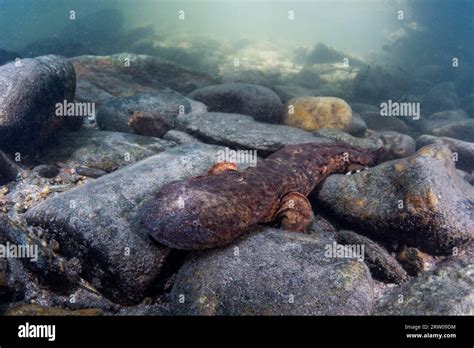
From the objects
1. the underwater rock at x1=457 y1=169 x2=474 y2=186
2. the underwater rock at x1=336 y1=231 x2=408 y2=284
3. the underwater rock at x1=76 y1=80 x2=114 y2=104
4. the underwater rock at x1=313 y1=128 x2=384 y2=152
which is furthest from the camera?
the underwater rock at x1=76 y1=80 x2=114 y2=104

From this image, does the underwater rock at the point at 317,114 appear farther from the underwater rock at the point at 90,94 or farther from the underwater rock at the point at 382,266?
the underwater rock at the point at 90,94

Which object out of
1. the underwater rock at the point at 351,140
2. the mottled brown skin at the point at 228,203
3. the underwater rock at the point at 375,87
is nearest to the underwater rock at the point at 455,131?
the underwater rock at the point at 351,140

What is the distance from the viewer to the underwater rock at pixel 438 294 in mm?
3137

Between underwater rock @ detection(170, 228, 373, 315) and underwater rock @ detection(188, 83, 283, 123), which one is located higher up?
underwater rock @ detection(188, 83, 283, 123)

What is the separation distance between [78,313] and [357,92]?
54.3ft

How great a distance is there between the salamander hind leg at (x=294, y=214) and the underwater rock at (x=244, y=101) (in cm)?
421

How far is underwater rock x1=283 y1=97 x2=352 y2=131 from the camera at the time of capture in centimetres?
845

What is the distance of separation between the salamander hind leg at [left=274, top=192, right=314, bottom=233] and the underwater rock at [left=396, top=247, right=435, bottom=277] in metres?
1.29


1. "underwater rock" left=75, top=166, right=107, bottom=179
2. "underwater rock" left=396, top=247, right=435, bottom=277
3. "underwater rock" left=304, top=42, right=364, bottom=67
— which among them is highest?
"underwater rock" left=304, top=42, right=364, bottom=67

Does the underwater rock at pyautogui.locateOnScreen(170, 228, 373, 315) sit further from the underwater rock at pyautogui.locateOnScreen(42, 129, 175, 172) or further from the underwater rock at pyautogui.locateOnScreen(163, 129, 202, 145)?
the underwater rock at pyautogui.locateOnScreen(163, 129, 202, 145)

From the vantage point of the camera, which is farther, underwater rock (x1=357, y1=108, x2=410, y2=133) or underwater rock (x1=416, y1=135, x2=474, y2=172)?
underwater rock (x1=357, y1=108, x2=410, y2=133)

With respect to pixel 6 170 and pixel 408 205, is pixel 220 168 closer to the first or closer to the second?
pixel 408 205

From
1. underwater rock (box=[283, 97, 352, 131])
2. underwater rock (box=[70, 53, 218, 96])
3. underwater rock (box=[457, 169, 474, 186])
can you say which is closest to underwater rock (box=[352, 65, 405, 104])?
underwater rock (box=[283, 97, 352, 131])

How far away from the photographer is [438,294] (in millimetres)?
3350
